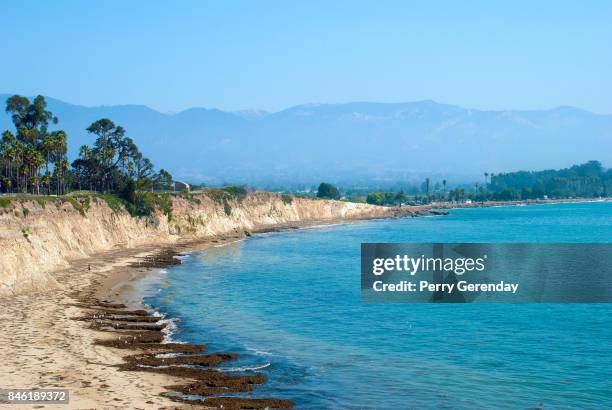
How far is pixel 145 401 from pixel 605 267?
51.7 m

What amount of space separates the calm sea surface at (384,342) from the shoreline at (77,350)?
9.91 ft

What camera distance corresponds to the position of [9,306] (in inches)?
1636

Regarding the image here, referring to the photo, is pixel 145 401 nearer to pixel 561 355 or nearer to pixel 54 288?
pixel 561 355

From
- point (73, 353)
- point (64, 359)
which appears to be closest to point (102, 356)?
point (73, 353)

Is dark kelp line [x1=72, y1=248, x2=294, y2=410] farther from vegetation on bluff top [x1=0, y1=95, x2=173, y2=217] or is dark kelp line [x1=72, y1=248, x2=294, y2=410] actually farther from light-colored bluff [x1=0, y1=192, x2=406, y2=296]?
vegetation on bluff top [x1=0, y1=95, x2=173, y2=217]

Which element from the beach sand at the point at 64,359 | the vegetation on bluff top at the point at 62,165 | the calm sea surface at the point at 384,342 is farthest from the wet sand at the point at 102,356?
the vegetation on bluff top at the point at 62,165

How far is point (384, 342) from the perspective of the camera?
36.3 metres

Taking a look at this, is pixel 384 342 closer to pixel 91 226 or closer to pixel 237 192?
pixel 91 226

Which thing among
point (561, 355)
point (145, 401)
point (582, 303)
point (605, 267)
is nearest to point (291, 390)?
point (145, 401)

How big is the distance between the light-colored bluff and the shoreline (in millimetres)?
2378

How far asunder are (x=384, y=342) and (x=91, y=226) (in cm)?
4558

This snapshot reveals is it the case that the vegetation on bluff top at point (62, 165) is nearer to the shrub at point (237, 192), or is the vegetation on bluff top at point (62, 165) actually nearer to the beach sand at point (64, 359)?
the shrub at point (237, 192)

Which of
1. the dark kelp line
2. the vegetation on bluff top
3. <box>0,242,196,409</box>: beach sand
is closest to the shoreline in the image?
<box>0,242,196,409</box>: beach sand

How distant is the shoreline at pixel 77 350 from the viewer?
85.6ft
